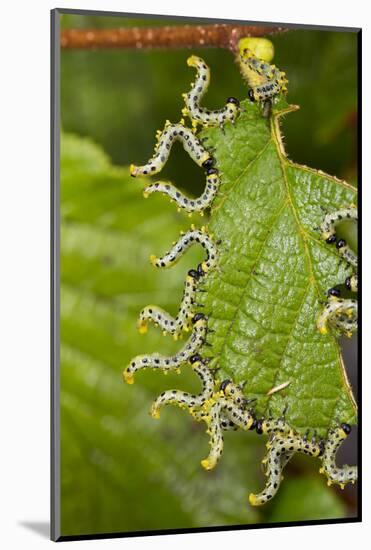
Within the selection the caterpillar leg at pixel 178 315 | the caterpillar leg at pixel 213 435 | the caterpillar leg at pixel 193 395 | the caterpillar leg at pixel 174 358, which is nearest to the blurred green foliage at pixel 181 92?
the caterpillar leg at pixel 178 315

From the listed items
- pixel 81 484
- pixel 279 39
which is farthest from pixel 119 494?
pixel 279 39

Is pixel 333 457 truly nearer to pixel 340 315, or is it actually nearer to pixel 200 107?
pixel 340 315

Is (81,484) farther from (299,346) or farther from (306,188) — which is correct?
(306,188)

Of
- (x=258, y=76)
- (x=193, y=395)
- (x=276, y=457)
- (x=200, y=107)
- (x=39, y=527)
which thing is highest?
(x=258, y=76)

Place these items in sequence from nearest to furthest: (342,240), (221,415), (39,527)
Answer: (39,527) < (221,415) < (342,240)

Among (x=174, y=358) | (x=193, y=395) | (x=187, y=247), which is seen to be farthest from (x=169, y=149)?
(x=193, y=395)

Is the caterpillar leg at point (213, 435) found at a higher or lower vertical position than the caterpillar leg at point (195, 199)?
lower

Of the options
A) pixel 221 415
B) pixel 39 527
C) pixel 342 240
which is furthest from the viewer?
pixel 342 240

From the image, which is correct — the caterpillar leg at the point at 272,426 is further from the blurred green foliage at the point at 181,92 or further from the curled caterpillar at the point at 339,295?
the blurred green foliage at the point at 181,92
